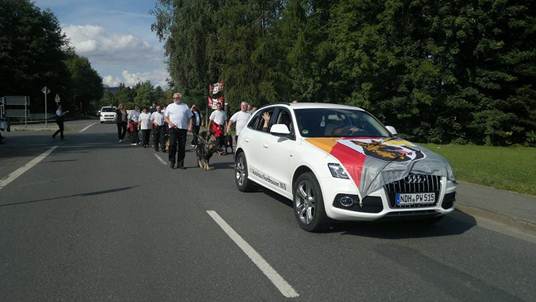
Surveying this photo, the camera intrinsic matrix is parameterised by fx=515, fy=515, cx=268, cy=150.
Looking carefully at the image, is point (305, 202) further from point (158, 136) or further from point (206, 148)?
point (158, 136)

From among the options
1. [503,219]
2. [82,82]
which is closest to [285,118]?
[503,219]

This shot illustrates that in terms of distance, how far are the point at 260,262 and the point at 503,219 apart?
13.1 feet

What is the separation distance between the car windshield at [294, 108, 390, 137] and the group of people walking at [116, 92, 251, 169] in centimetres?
568

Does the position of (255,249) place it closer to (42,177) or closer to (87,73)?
(42,177)

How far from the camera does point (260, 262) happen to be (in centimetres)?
528

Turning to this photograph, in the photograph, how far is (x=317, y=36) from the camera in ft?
102

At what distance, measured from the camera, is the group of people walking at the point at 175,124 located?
42.7 ft

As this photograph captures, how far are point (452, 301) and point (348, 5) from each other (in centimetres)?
2738

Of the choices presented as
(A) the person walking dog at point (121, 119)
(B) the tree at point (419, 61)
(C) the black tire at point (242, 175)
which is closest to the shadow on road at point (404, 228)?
(C) the black tire at point (242, 175)

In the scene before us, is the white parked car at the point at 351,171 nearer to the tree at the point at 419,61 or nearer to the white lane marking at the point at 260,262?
the white lane marking at the point at 260,262

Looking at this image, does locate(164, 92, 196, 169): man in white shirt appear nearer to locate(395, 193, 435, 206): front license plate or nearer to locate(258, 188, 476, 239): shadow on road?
locate(258, 188, 476, 239): shadow on road

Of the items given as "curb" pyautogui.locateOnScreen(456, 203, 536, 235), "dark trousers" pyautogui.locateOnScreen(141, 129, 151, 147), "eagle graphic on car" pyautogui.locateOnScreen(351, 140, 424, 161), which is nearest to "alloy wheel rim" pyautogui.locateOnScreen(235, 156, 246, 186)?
"eagle graphic on car" pyautogui.locateOnScreen(351, 140, 424, 161)

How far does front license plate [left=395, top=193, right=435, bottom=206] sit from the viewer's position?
5.99 m

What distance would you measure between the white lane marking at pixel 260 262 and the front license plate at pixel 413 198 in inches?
70.0
